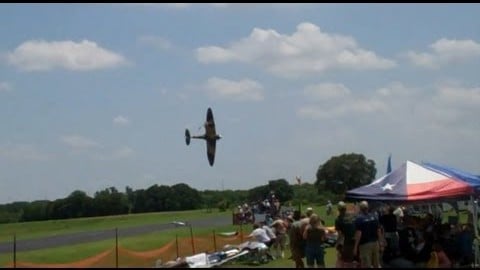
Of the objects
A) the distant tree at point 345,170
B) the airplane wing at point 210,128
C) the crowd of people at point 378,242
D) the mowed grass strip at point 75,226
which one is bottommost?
the crowd of people at point 378,242

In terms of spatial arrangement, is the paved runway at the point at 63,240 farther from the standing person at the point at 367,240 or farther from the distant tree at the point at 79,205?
the distant tree at the point at 79,205

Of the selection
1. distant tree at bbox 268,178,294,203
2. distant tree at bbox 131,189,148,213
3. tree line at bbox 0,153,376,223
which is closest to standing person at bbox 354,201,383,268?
tree line at bbox 0,153,376,223

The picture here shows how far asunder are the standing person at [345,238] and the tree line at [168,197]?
8692 cm

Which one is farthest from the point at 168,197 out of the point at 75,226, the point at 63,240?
the point at 63,240

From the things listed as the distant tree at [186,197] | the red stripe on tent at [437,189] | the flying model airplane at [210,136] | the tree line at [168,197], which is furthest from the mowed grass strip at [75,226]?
the distant tree at [186,197]

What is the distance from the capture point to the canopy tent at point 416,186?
17.5 metres

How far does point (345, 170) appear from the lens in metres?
123

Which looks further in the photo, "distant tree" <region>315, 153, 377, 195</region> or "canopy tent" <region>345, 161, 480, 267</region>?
"distant tree" <region>315, 153, 377, 195</region>

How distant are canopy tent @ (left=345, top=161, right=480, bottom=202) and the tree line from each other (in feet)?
277

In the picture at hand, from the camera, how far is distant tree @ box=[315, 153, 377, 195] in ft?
390

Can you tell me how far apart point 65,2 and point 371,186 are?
11.2 meters

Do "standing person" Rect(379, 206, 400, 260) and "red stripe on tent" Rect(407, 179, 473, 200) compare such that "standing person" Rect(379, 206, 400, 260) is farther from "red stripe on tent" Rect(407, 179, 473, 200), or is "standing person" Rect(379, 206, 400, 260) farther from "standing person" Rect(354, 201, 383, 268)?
"standing person" Rect(354, 201, 383, 268)

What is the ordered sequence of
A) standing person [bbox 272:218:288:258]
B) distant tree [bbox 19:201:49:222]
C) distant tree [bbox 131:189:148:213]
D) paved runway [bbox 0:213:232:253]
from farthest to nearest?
distant tree [bbox 131:189:148:213] < distant tree [bbox 19:201:49:222] < paved runway [bbox 0:213:232:253] < standing person [bbox 272:218:288:258]

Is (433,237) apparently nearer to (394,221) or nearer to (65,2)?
(394,221)
